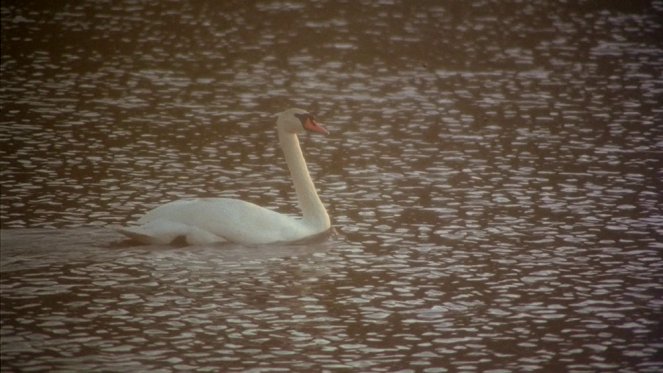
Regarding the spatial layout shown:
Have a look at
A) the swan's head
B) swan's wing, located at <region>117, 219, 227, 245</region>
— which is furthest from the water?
the swan's head

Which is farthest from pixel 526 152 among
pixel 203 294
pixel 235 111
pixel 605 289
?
pixel 203 294

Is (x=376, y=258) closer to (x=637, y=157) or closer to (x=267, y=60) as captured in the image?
(x=637, y=157)

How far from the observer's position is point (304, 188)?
11.0 meters

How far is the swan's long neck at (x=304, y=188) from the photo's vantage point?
1086cm

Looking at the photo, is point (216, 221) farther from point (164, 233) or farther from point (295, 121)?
point (295, 121)

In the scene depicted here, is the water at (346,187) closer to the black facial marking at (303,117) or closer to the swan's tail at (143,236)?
the swan's tail at (143,236)

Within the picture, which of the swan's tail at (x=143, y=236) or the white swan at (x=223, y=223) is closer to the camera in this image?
the swan's tail at (x=143, y=236)

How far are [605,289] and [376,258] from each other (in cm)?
159

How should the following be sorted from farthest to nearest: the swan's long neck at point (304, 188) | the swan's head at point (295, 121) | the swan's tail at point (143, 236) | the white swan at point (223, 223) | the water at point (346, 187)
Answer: the swan's head at point (295, 121), the swan's long neck at point (304, 188), the white swan at point (223, 223), the swan's tail at point (143, 236), the water at point (346, 187)

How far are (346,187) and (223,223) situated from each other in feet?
6.70

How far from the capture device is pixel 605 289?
959 centimetres

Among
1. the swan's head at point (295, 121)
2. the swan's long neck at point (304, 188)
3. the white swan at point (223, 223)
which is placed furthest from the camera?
the swan's head at point (295, 121)

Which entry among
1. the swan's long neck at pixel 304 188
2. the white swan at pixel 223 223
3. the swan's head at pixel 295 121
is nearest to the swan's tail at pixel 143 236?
the white swan at pixel 223 223

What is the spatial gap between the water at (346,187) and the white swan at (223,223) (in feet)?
0.33
